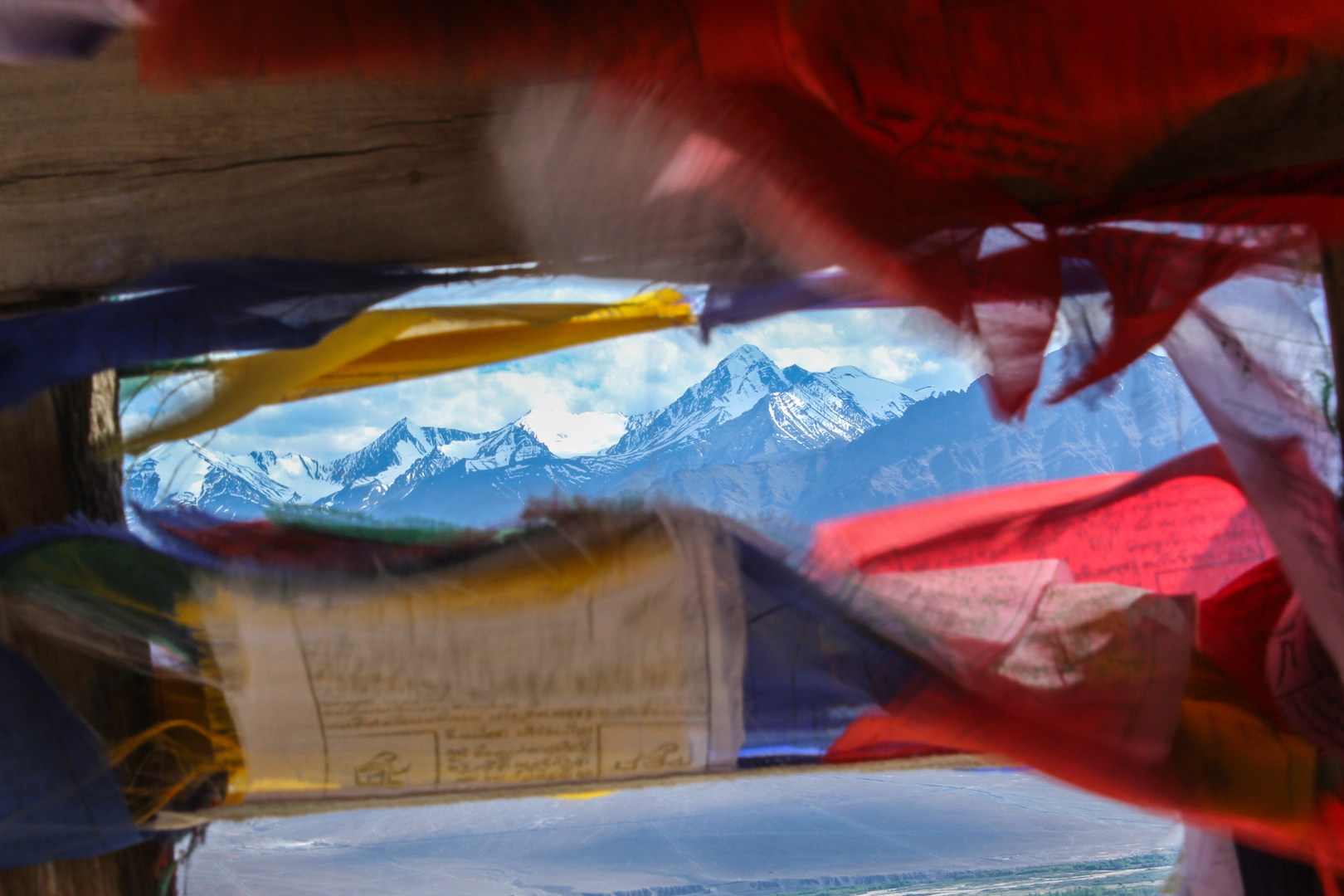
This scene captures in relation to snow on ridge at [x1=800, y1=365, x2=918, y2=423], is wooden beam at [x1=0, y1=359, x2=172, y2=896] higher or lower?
lower

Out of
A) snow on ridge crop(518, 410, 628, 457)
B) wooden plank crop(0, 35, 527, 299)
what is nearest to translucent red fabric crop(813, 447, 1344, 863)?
snow on ridge crop(518, 410, 628, 457)

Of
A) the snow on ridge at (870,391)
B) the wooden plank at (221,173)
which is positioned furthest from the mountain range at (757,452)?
the wooden plank at (221,173)

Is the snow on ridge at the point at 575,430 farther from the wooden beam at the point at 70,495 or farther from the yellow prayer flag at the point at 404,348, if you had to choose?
the wooden beam at the point at 70,495

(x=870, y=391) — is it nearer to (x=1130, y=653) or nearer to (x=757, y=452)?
(x=757, y=452)

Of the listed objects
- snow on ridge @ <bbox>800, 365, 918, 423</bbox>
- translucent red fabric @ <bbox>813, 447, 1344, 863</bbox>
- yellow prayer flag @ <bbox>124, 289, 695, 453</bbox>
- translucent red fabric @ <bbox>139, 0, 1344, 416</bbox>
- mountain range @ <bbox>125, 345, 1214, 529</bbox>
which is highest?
translucent red fabric @ <bbox>139, 0, 1344, 416</bbox>

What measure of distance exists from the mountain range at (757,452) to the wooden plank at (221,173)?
6.3 inches

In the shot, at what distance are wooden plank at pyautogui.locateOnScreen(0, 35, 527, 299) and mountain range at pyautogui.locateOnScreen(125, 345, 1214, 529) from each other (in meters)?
0.16

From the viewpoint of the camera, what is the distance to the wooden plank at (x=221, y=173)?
61cm

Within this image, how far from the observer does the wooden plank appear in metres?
0.61

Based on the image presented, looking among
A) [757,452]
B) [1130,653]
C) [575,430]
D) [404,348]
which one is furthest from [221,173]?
[1130,653]

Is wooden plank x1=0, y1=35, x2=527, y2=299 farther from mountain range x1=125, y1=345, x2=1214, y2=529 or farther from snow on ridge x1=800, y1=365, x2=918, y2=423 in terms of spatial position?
snow on ridge x1=800, y1=365, x2=918, y2=423

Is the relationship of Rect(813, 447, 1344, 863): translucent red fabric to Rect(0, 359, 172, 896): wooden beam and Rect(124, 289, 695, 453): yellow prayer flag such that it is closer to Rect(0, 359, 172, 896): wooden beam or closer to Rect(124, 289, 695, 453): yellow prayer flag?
Rect(124, 289, 695, 453): yellow prayer flag

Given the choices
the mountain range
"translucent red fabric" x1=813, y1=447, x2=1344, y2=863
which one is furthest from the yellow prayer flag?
"translucent red fabric" x1=813, y1=447, x2=1344, y2=863

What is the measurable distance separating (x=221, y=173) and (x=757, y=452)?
1.56 feet
